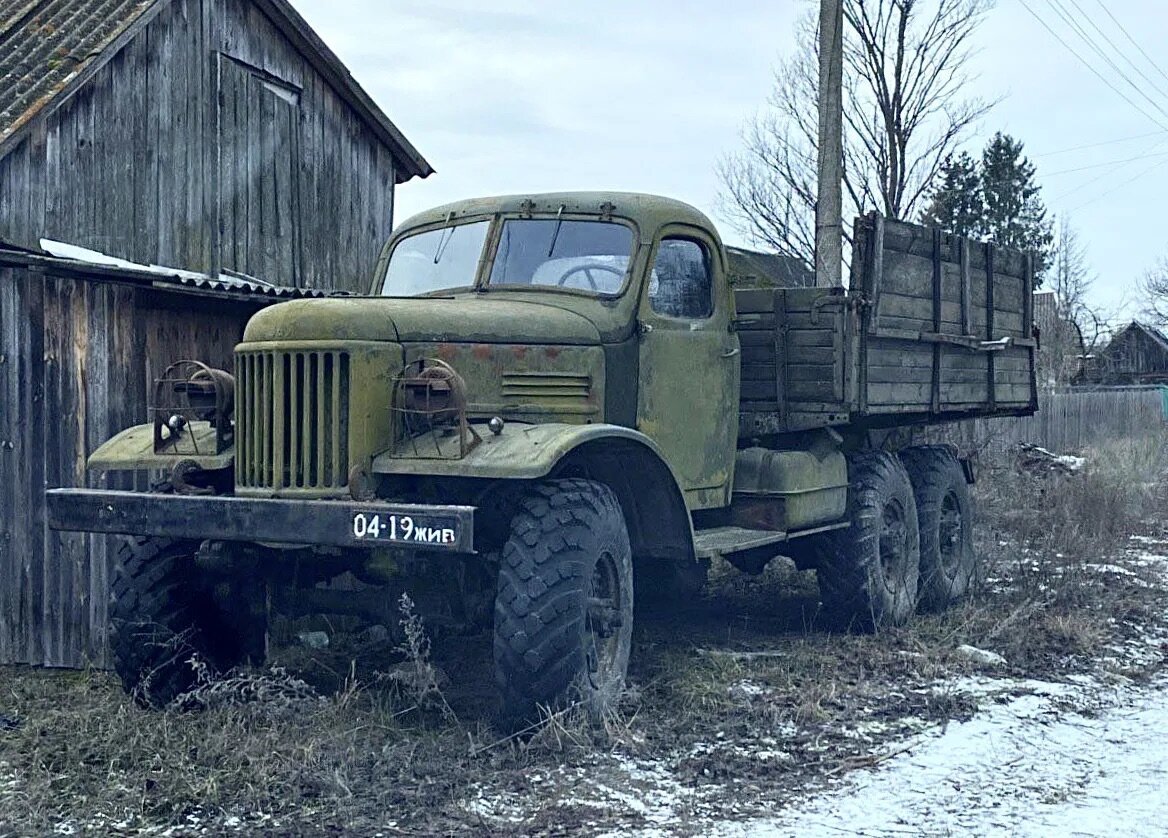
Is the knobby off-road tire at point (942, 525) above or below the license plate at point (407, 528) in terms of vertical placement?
below

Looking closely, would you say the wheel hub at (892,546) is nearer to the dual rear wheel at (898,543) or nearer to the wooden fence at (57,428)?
the dual rear wheel at (898,543)

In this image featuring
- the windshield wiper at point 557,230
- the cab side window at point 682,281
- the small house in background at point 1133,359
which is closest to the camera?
the windshield wiper at point 557,230

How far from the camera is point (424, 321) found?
618 centimetres

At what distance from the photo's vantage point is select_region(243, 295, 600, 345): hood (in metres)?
5.86

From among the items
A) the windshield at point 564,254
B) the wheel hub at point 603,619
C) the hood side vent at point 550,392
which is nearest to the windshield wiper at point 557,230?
the windshield at point 564,254

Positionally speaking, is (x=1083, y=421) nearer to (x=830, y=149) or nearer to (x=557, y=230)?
(x=830, y=149)

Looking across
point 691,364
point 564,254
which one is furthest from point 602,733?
point 564,254

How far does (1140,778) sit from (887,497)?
356cm

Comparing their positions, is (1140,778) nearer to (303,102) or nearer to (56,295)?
(56,295)

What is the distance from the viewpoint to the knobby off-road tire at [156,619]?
6.28m

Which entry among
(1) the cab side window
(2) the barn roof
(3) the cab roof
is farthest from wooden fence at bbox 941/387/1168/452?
(3) the cab roof

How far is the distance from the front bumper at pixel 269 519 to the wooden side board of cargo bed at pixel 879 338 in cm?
340

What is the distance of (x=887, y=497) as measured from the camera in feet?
29.2

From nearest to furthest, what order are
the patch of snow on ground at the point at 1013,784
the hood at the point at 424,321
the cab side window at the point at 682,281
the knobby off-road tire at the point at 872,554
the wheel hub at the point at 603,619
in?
1. the patch of snow on ground at the point at 1013,784
2. the hood at the point at 424,321
3. the wheel hub at the point at 603,619
4. the cab side window at the point at 682,281
5. the knobby off-road tire at the point at 872,554
